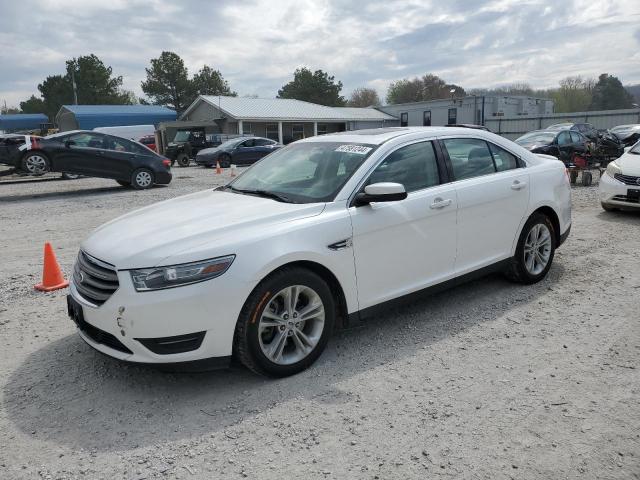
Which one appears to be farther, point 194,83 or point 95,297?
point 194,83

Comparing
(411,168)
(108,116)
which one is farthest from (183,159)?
(108,116)

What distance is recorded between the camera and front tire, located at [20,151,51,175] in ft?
45.4

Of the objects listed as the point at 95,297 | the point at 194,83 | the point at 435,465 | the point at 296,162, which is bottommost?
the point at 435,465

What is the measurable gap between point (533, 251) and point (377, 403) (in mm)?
2986

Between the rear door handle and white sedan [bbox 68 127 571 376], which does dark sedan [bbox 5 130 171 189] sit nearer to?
white sedan [bbox 68 127 571 376]

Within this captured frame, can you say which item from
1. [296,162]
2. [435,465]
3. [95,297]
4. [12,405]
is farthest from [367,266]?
[12,405]

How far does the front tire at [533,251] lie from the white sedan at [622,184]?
4310mm

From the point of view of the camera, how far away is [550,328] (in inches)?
171

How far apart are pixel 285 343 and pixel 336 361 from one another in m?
0.47

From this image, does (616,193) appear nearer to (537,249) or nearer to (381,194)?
(537,249)

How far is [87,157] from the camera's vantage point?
14.2m

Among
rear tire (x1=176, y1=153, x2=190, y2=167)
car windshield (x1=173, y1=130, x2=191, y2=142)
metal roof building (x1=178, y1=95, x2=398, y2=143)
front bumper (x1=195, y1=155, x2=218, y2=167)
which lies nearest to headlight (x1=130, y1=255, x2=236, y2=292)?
front bumper (x1=195, y1=155, x2=218, y2=167)

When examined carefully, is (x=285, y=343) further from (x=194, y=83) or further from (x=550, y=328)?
(x=194, y=83)

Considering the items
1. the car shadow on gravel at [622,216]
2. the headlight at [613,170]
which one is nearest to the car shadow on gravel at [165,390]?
the car shadow on gravel at [622,216]
